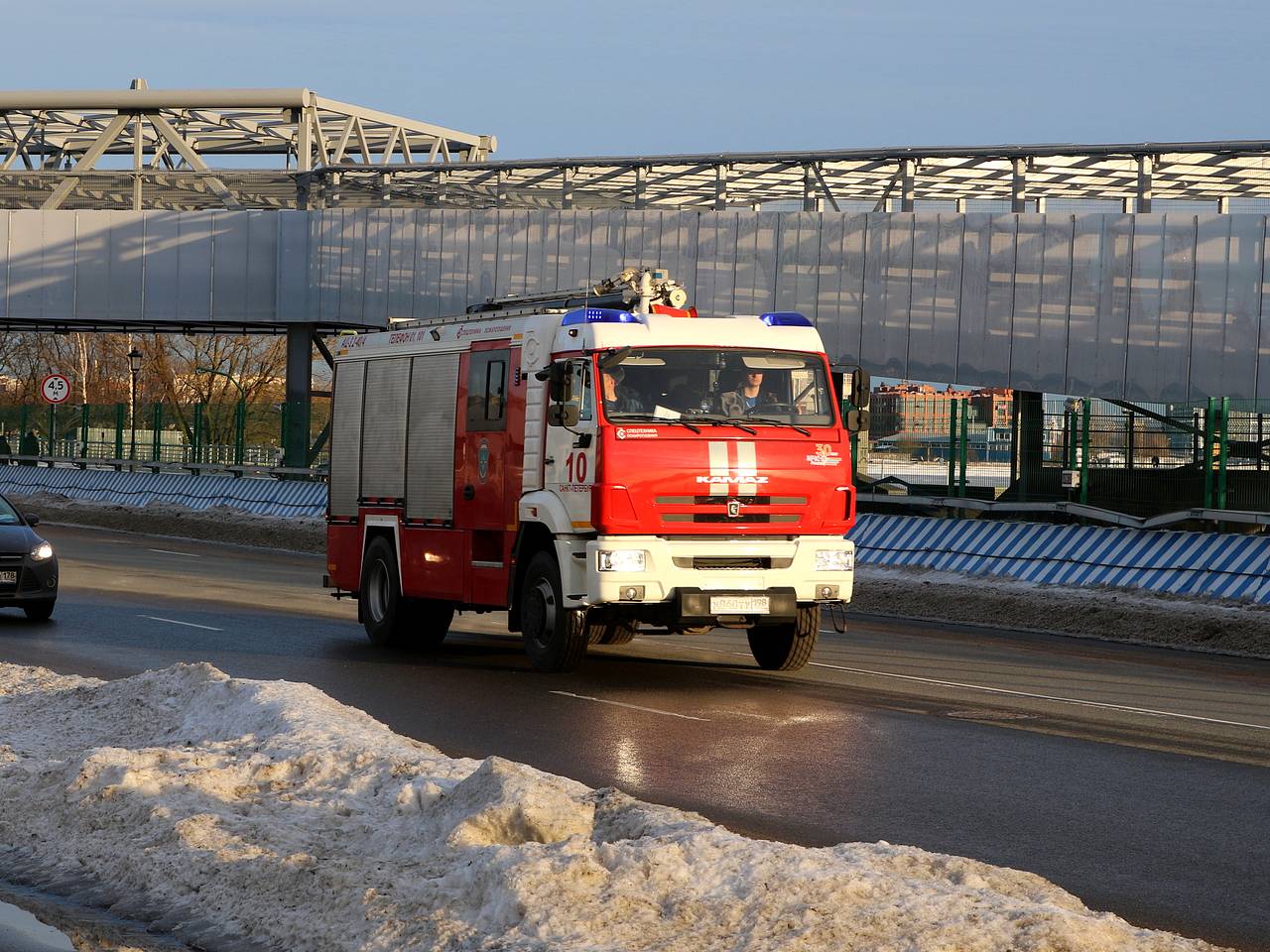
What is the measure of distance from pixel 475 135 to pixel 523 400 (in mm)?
41858

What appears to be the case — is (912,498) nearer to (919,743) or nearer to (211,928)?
(919,743)

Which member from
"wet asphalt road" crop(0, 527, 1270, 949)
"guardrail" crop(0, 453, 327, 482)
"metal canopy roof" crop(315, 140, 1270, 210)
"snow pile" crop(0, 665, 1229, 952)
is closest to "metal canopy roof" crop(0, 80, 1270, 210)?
"metal canopy roof" crop(315, 140, 1270, 210)

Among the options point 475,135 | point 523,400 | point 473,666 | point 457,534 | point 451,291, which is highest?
point 475,135

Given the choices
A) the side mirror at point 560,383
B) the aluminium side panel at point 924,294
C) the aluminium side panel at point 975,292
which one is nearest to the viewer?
the side mirror at point 560,383

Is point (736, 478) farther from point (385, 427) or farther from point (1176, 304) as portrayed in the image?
point (1176, 304)

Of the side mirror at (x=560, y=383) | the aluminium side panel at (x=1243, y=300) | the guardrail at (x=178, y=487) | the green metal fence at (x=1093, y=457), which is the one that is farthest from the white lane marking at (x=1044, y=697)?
the guardrail at (x=178, y=487)

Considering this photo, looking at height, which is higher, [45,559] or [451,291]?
[451,291]

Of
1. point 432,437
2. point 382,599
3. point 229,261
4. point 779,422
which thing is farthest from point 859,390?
point 229,261

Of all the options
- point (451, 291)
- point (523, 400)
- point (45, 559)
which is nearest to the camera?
point (523, 400)

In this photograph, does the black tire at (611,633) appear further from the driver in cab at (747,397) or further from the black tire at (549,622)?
the driver in cab at (747,397)

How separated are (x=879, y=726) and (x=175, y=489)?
113 feet

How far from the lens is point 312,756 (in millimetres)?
8562

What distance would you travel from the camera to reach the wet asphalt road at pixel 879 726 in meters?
8.36

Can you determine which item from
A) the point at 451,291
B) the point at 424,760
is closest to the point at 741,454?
the point at 424,760
